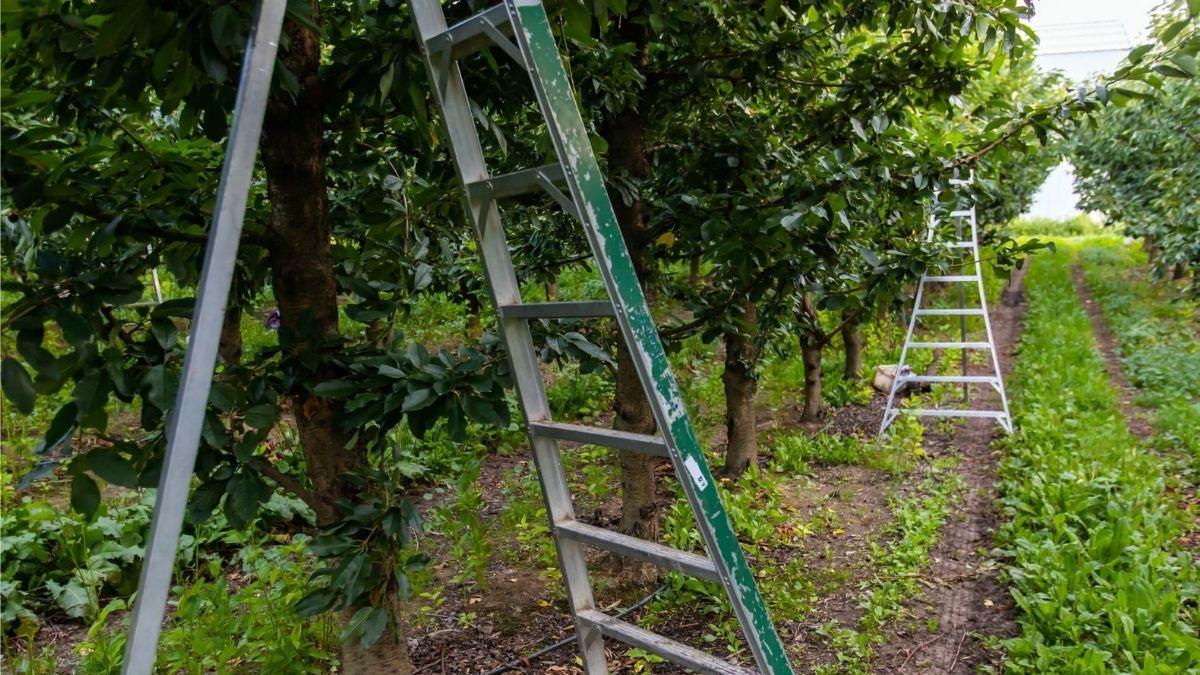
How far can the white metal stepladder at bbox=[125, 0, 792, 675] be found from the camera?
126 cm

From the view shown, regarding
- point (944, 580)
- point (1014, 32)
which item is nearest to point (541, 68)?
point (1014, 32)

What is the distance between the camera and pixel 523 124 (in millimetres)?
3438

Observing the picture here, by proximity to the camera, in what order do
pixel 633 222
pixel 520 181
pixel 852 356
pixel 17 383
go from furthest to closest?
pixel 852 356 → pixel 633 222 → pixel 520 181 → pixel 17 383

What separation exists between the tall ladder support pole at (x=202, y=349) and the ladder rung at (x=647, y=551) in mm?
905

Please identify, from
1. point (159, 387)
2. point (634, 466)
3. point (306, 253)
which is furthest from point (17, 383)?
point (634, 466)

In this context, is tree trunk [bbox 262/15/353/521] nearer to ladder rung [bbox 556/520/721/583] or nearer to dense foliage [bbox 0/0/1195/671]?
dense foliage [bbox 0/0/1195/671]

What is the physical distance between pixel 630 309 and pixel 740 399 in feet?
11.4

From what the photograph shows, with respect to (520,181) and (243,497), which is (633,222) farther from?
(243,497)

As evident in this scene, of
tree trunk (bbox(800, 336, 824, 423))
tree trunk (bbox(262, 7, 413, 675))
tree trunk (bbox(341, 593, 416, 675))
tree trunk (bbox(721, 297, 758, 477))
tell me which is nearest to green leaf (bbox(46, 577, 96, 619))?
tree trunk (bbox(341, 593, 416, 675))

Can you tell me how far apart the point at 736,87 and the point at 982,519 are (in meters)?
2.98

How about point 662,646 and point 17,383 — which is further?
point 662,646

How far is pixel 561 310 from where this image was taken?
1761mm

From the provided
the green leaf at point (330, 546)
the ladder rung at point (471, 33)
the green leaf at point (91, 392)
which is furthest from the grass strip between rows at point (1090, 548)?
the green leaf at point (91, 392)

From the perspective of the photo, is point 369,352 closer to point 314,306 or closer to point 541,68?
point 314,306
